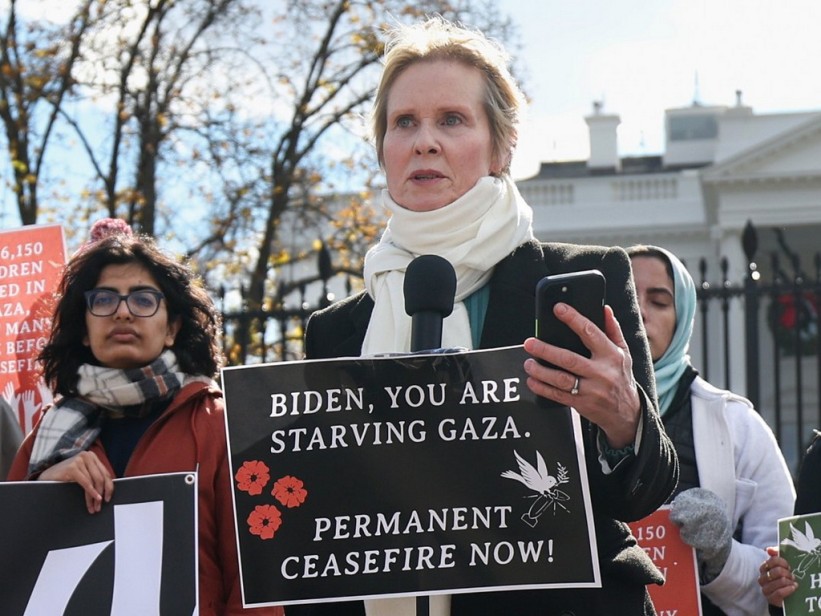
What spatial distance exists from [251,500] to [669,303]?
252 cm

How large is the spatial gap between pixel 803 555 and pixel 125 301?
1.94 m

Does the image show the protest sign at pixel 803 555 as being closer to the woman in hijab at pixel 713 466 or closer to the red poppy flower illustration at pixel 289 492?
the woman in hijab at pixel 713 466

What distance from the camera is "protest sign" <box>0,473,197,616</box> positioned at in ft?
10.2

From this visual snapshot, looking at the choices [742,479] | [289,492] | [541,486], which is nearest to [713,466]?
[742,479]

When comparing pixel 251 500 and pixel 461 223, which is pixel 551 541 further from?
pixel 461 223

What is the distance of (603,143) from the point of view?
49594 millimetres

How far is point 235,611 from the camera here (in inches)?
136

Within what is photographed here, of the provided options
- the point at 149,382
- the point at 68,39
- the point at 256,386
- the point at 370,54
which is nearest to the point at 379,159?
the point at 256,386

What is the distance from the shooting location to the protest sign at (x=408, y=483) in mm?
2324

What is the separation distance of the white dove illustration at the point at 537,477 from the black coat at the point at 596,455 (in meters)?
0.11

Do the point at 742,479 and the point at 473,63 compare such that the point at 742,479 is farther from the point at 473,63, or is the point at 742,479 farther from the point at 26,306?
the point at 26,306

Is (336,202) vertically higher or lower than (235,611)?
higher

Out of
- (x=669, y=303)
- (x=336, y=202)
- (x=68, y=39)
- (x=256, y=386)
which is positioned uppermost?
(x=68, y=39)

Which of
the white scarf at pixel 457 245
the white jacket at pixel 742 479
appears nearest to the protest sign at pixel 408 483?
the white scarf at pixel 457 245
